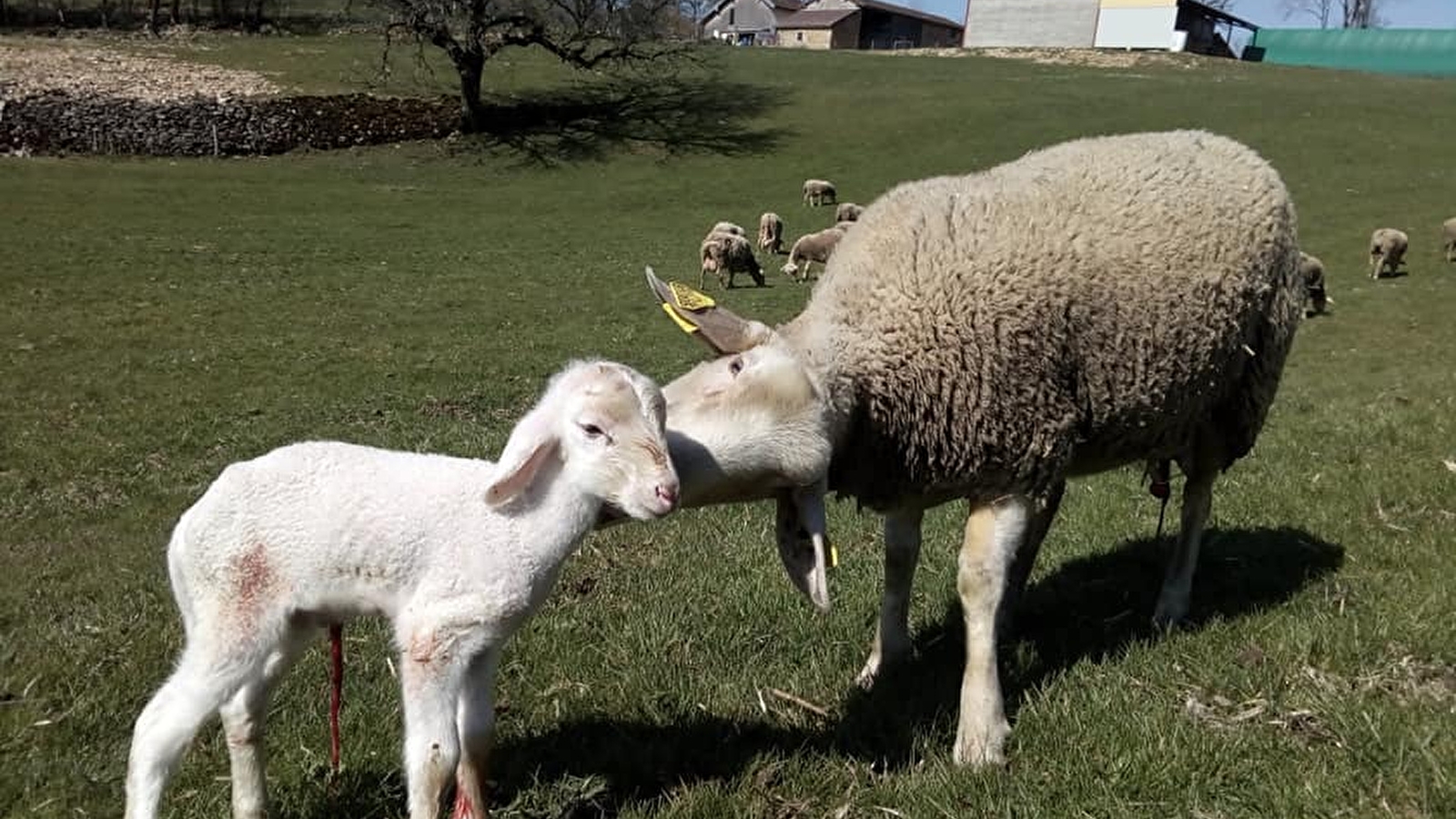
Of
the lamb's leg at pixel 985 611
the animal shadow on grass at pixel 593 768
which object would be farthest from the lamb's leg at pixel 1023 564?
the animal shadow on grass at pixel 593 768

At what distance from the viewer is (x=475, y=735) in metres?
3.14

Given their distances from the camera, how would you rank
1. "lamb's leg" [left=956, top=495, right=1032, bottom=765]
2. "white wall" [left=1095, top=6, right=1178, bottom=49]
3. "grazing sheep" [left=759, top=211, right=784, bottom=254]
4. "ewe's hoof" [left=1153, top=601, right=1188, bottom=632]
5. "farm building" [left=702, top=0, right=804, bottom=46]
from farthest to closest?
"farm building" [left=702, top=0, right=804, bottom=46] → "white wall" [left=1095, top=6, right=1178, bottom=49] → "grazing sheep" [left=759, top=211, right=784, bottom=254] → "ewe's hoof" [left=1153, top=601, right=1188, bottom=632] → "lamb's leg" [left=956, top=495, right=1032, bottom=765]

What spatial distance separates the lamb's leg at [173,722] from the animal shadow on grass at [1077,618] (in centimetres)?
219

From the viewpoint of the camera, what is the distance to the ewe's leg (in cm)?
492

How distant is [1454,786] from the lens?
316cm

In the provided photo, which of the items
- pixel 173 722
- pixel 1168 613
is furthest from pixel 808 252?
pixel 173 722

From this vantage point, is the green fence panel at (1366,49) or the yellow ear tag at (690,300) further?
the green fence panel at (1366,49)

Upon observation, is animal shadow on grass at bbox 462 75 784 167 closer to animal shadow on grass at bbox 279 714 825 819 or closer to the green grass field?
the green grass field

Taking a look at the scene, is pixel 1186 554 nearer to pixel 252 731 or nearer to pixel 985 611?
pixel 985 611

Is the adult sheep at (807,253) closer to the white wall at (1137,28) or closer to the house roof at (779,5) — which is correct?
the white wall at (1137,28)

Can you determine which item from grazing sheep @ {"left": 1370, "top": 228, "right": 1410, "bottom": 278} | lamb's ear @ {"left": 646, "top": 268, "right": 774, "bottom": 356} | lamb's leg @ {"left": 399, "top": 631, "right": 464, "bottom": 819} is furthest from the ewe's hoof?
grazing sheep @ {"left": 1370, "top": 228, "right": 1410, "bottom": 278}

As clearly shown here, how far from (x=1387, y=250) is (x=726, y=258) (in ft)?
48.8

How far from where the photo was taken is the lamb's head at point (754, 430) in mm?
3545

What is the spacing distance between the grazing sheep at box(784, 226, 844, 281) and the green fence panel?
205 feet
